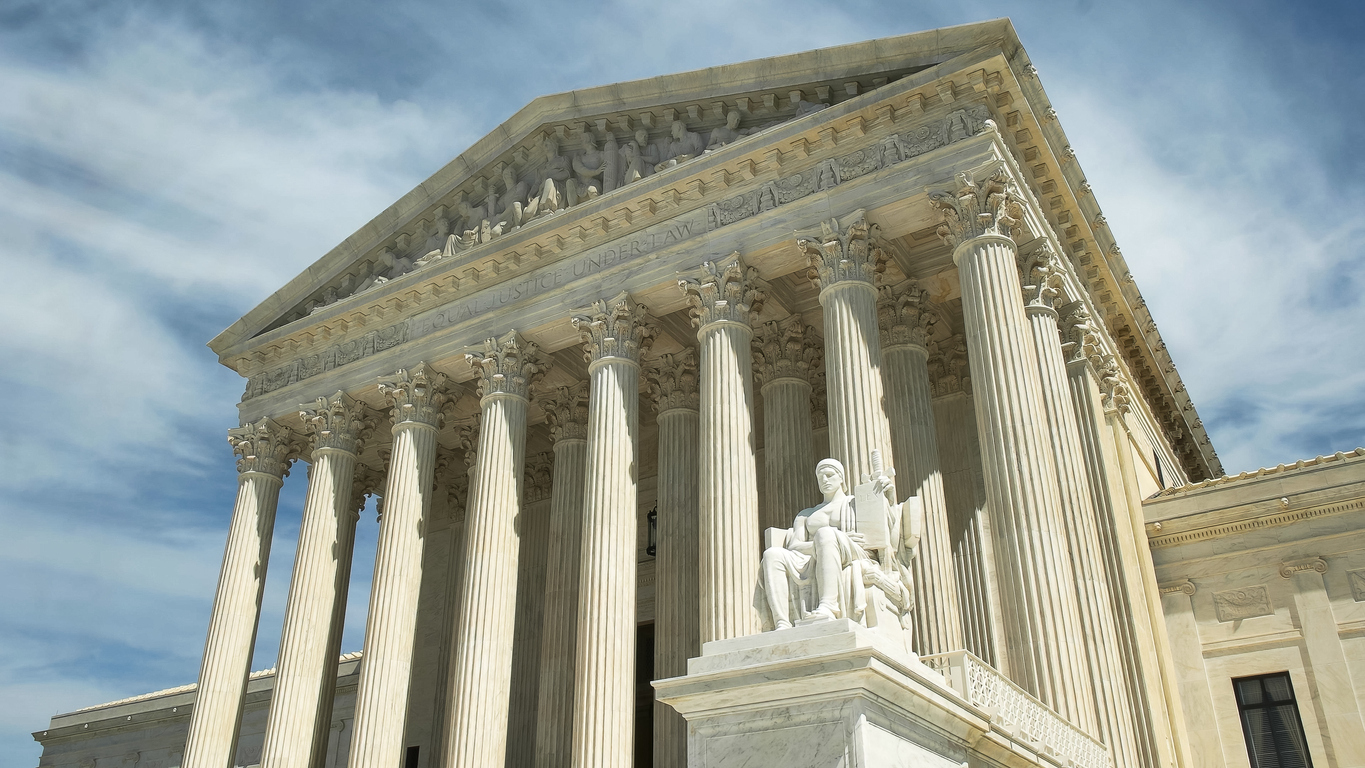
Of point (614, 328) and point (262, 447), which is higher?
point (262, 447)

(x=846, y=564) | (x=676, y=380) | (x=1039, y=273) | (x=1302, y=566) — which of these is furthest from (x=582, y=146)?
(x=1302, y=566)

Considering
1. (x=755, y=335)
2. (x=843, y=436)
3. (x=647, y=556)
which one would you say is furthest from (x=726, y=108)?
(x=647, y=556)

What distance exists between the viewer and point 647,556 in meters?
30.8

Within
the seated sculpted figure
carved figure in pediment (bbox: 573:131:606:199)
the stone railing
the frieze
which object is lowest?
the stone railing

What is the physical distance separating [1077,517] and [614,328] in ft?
35.6

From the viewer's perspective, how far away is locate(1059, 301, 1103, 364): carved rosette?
24.3 meters

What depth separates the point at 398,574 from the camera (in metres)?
25.7

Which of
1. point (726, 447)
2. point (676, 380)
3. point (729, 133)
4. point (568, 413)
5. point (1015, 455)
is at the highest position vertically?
point (729, 133)

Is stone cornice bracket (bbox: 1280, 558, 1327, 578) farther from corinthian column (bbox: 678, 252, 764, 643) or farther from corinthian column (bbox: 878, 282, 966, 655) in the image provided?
corinthian column (bbox: 678, 252, 764, 643)

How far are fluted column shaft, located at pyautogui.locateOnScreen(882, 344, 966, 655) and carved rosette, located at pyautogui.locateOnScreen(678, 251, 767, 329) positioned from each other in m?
3.38

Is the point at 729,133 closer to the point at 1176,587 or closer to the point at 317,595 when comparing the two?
the point at 1176,587

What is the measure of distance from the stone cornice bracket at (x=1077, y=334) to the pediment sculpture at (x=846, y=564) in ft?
41.5

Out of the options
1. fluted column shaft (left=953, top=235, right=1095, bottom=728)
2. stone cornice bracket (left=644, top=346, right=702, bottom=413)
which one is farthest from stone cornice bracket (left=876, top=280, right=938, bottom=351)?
stone cornice bracket (left=644, top=346, right=702, bottom=413)

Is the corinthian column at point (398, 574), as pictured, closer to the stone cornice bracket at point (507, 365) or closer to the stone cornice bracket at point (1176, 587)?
the stone cornice bracket at point (507, 365)
